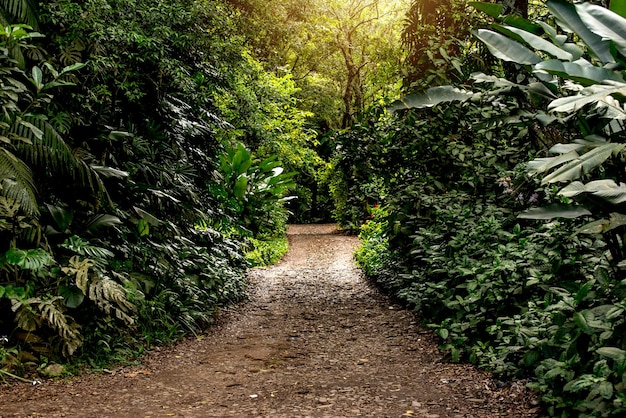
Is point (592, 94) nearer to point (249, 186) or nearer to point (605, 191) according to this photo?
point (605, 191)

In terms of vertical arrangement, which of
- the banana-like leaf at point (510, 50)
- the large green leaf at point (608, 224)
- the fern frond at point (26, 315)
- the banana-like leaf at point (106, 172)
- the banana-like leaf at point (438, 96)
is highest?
the banana-like leaf at point (510, 50)

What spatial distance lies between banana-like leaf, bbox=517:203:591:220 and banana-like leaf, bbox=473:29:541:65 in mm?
1108

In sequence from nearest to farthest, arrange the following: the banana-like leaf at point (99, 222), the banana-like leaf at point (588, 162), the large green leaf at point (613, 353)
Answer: the large green leaf at point (613, 353) < the banana-like leaf at point (588, 162) < the banana-like leaf at point (99, 222)

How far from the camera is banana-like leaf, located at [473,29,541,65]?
400 cm

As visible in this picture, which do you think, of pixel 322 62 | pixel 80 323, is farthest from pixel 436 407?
pixel 322 62

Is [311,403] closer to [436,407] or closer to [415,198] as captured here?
[436,407]

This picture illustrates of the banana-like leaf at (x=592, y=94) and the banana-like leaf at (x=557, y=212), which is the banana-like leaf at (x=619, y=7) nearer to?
the banana-like leaf at (x=592, y=94)

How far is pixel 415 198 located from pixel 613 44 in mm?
4219

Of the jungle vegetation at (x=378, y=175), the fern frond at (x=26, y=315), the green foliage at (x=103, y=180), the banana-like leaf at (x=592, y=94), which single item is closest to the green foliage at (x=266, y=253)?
the jungle vegetation at (x=378, y=175)

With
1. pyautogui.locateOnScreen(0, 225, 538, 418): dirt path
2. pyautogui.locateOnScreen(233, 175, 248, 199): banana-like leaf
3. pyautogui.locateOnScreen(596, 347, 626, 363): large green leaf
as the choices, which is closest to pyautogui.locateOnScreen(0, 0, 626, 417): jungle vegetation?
pyautogui.locateOnScreen(596, 347, 626, 363): large green leaf

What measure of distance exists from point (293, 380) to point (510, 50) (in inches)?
121

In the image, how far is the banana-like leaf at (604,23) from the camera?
3.27 metres

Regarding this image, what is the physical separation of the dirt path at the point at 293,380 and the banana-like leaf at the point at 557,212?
1.24m

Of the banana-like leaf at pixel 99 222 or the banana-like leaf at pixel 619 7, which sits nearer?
the banana-like leaf at pixel 619 7
